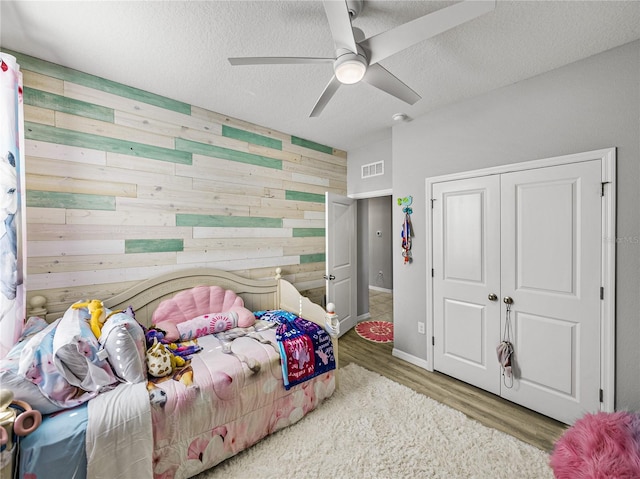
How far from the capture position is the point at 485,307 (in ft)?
7.76

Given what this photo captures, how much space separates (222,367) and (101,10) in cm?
215

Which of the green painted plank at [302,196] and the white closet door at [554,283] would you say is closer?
the white closet door at [554,283]

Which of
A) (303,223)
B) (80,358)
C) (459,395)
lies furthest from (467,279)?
(80,358)

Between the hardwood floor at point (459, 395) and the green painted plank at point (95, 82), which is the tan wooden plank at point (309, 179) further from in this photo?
the hardwood floor at point (459, 395)

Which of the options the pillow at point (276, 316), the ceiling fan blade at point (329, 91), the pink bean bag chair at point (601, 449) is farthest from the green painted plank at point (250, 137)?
the pink bean bag chair at point (601, 449)

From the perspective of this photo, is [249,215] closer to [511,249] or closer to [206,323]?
[206,323]

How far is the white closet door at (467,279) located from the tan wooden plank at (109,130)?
2.58 m

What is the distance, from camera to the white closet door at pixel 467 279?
230 centimetres

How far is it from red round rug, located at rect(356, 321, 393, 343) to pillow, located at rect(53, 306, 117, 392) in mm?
2796

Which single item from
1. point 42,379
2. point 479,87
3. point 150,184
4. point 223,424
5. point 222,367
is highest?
point 479,87

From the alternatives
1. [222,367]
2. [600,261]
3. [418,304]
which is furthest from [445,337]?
[222,367]

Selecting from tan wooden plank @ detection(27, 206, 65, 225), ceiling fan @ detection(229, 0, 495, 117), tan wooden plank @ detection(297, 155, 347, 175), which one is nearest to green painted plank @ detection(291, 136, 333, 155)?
tan wooden plank @ detection(297, 155, 347, 175)

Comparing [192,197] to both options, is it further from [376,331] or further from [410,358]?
[376,331]

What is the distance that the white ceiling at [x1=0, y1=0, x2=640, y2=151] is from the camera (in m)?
1.45
